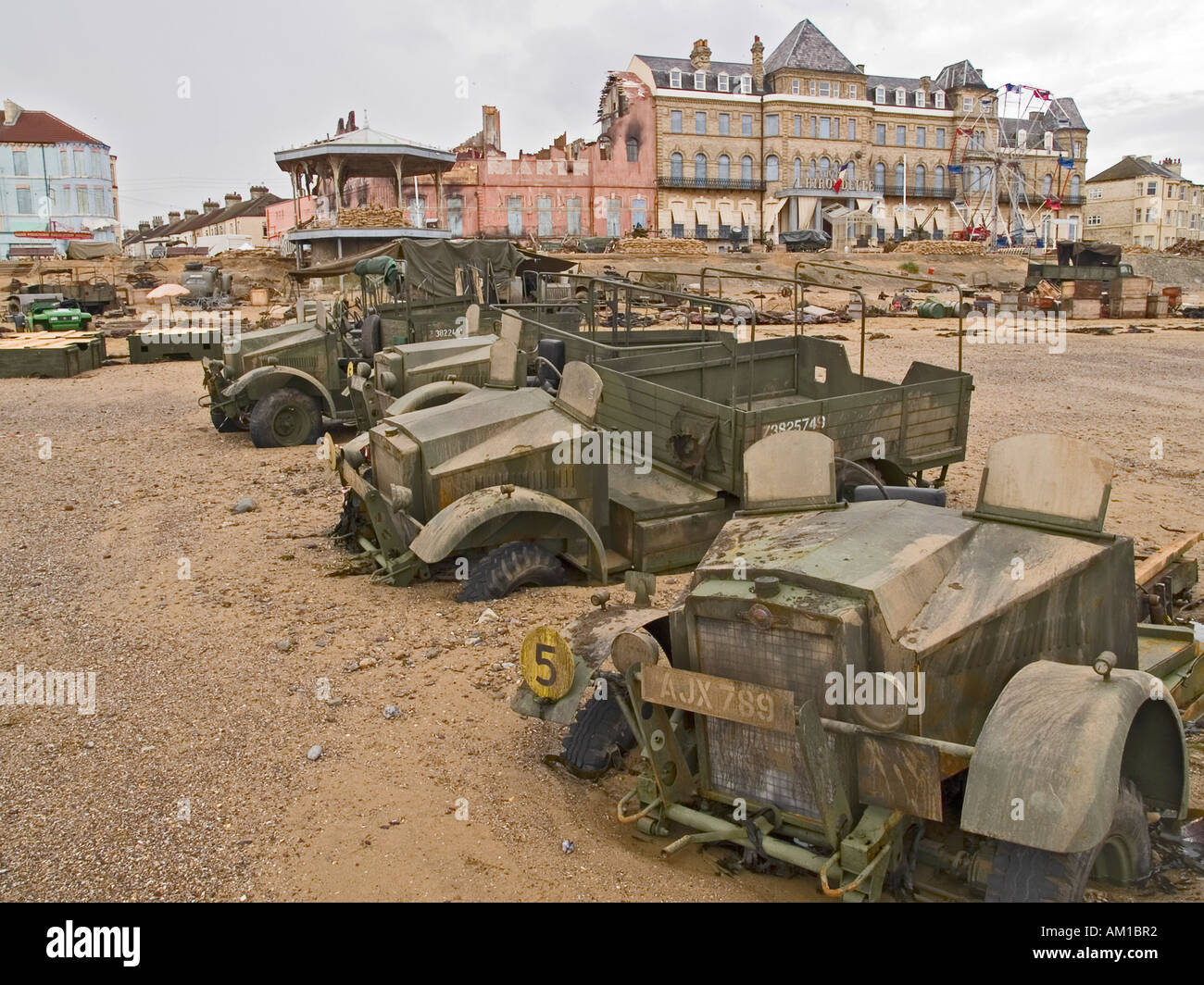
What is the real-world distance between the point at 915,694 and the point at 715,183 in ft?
187

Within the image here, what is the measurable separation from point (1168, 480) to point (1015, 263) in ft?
135

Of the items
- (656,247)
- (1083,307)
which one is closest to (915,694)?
(1083,307)

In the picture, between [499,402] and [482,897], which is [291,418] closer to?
[499,402]

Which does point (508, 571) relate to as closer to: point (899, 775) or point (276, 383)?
point (899, 775)

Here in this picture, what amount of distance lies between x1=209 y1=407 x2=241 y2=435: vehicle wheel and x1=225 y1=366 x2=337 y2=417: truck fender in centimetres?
86

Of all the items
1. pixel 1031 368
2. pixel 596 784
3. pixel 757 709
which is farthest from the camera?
pixel 1031 368

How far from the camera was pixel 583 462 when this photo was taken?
7.96 meters

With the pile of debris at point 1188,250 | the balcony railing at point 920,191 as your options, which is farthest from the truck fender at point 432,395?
the balcony railing at point 920,191

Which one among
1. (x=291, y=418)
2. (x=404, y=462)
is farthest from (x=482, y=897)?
(x=291, y=418)

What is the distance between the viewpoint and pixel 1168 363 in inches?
896

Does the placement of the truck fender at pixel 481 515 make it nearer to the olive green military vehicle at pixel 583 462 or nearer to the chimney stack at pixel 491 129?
the olive green military vehicle at pixel 583 462

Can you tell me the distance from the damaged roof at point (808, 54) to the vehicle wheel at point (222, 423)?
168 feet

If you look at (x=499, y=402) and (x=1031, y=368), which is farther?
(x=1031, y=368)

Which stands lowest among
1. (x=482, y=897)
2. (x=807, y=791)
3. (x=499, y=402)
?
(x=482, y=897)
